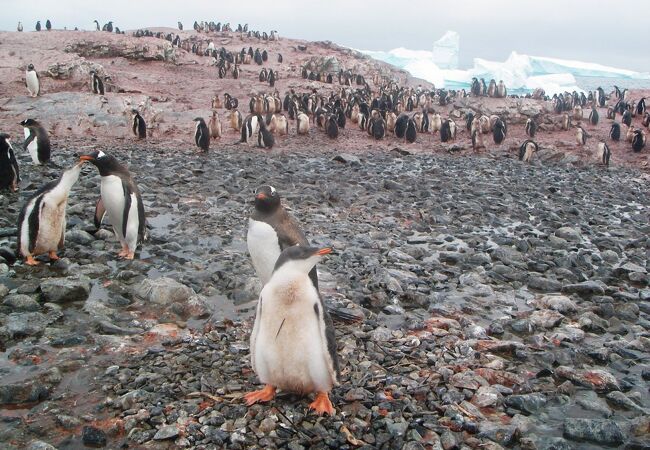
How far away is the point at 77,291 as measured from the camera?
15.9 feet

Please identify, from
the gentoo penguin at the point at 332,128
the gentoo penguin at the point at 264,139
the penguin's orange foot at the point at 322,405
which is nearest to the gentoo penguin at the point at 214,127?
the gentoo penguin at the point at 264,139

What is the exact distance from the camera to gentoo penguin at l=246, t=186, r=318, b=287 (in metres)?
4.84

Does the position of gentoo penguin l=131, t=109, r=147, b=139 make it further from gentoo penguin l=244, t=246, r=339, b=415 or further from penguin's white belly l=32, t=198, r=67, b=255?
gentoo penguin l=244, t=246, r=339, b=415

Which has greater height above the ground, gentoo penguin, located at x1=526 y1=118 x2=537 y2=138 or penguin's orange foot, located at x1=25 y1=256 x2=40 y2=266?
gentoo penguin, located at x1=526 y1=118 x2=537 y2=138

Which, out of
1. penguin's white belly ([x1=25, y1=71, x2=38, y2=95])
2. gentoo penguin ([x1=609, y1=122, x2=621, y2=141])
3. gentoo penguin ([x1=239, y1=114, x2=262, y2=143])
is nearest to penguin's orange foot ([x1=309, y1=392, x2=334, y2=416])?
gentoo penguin ([x1=239, y1=114, x2=262, y2=143])

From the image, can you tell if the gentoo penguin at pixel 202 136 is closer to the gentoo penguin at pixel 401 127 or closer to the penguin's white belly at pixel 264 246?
the gentoo penguin at pixel 401 127

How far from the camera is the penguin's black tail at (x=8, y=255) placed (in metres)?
5.54

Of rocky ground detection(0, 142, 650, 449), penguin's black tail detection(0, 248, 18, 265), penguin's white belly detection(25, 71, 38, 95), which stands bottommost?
rocky ground detection(0, 142, 650, 449)

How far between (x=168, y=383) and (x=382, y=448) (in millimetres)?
1504

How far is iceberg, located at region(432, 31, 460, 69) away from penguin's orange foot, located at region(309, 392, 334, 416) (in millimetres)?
72840

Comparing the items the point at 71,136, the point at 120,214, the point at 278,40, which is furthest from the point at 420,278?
the point at 278,40

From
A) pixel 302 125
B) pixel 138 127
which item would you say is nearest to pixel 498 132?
pixel 302 125

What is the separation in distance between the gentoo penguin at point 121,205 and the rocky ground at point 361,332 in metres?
0.24

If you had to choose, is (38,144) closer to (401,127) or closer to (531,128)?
(401,127)
